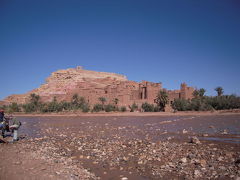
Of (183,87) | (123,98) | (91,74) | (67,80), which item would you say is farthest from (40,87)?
(183,87)

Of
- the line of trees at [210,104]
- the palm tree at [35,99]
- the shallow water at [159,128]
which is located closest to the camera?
the shallow water at [159,128]

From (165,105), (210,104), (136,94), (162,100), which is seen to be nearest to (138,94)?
(136,94)

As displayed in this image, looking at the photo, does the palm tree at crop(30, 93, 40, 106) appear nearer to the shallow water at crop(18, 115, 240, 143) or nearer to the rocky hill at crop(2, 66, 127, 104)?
Result: the rocky hill at crop(2, 66, 127, 104)

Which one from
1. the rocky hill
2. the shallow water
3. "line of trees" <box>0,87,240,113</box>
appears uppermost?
the rocky hill

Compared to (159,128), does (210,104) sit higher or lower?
higher

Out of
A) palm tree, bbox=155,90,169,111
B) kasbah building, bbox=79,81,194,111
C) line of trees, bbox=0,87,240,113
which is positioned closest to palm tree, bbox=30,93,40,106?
line of trees, bbox=0,87,240,113

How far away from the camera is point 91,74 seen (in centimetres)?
13325

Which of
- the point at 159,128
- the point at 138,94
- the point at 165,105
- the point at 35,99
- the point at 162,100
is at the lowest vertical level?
the point at 159,128

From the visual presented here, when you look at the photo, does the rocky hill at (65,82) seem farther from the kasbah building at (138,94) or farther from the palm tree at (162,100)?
the palm tree at (162,100)

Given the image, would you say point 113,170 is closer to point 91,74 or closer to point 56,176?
point 56,176

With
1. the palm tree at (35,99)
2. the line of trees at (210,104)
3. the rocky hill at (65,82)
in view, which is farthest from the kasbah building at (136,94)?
the rocky hill at (65,82)

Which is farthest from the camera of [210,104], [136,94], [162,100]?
[136,94]

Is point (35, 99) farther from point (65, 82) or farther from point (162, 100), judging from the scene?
point (65, 82)

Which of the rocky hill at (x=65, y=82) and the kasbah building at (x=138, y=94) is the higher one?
the rocky hill at (x=65, y=82)
